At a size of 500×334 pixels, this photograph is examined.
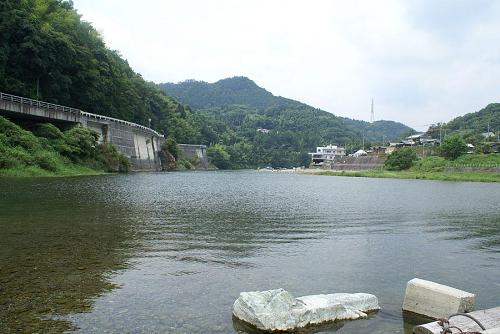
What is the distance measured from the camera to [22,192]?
26547mm

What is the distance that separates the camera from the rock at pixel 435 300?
7516 millimetres

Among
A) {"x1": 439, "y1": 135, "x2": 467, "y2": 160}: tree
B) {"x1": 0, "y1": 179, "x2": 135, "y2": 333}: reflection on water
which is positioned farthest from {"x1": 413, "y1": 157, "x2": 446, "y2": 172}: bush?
{"x1": 0, "y1": 179, "x2": 135, "y2": 333}: reflection on water

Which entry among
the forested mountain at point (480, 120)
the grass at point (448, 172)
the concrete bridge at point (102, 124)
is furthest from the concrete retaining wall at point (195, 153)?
the forested mountain at point (480, 120)

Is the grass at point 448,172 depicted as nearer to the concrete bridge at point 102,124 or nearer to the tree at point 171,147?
the tree at point 171,147

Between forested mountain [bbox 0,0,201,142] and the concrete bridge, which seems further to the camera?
forested mountain [bbox 0,0,201,142]

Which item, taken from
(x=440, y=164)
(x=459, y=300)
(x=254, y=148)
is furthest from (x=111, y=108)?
(x=254, y=148)

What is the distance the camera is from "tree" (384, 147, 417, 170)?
98.5 meters

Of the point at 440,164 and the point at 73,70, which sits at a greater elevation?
the point at 73,70

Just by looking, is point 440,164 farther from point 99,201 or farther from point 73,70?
point 99,201

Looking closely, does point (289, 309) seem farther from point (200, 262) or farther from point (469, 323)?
point (200, 262)

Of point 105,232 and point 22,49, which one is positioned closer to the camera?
point 105,232

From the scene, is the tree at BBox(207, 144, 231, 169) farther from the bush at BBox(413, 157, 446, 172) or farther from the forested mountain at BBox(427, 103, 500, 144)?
the bush at BBox(413, 157, 446, 172)

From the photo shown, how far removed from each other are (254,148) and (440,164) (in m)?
112

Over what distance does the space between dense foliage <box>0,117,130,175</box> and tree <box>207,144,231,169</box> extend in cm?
8865
